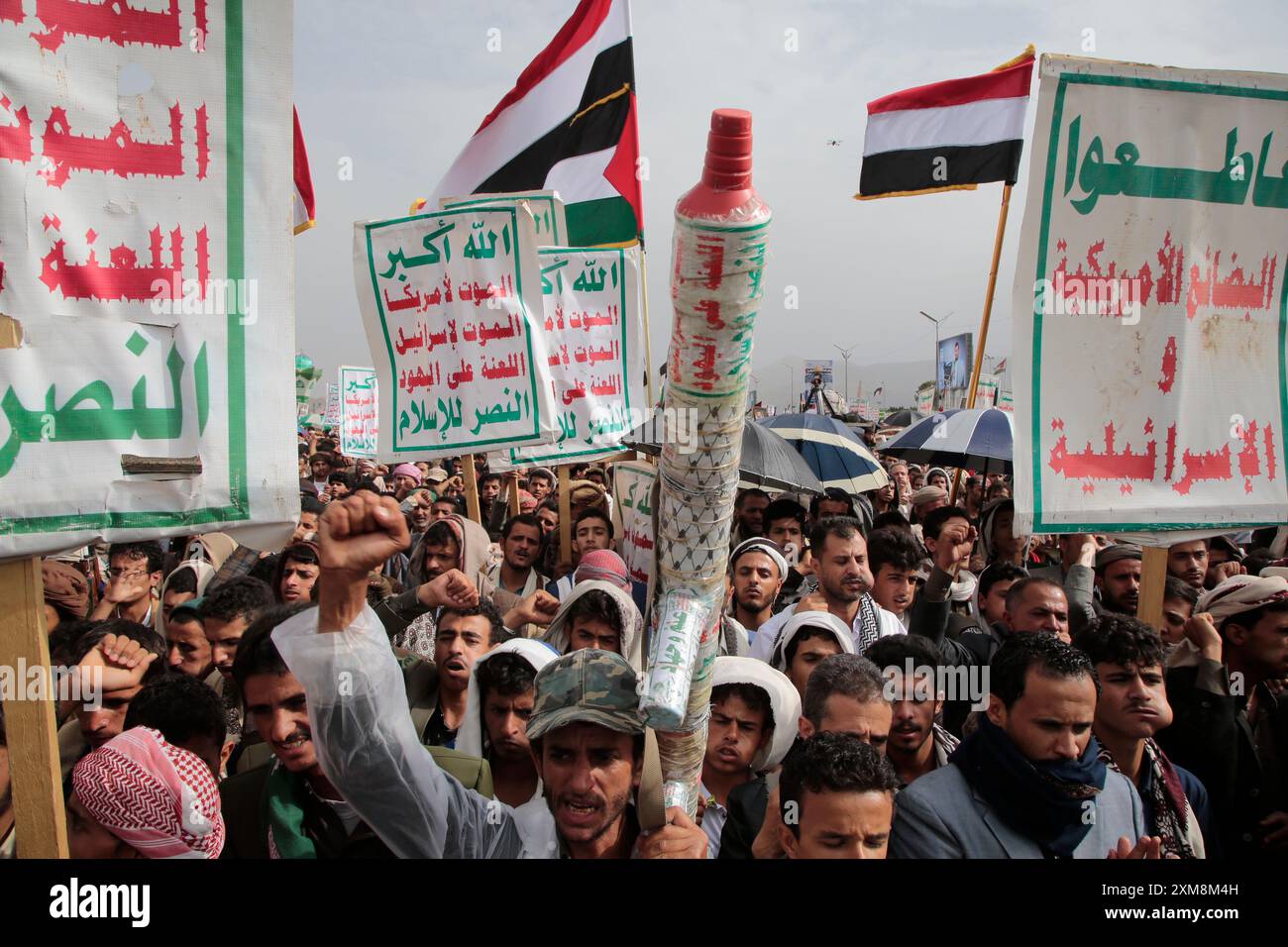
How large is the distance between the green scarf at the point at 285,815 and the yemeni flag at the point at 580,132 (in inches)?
183

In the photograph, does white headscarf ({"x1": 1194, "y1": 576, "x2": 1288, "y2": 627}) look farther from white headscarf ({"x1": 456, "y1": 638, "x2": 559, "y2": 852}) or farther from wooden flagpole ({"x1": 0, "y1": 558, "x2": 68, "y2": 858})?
wooden flagpole ({"x1": 0, "y1": 558, "x2": 68, "y2": 858})

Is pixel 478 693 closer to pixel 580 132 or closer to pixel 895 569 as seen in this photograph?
pixel 895 569

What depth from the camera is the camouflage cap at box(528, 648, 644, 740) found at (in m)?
2.12

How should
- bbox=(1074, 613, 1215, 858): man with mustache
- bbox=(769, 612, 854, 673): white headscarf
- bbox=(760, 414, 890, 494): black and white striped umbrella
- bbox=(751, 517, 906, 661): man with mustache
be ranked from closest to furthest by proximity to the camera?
1. bbox=(1074, 613, 1215, 858): man with mustache
2. bbox=(769, 612, 854, 673): white headscarf
3. bbox=(751, 517, 906, 661): man with mustache
4. bbox=(760, 414, 890, 494): black and white striped umbrella

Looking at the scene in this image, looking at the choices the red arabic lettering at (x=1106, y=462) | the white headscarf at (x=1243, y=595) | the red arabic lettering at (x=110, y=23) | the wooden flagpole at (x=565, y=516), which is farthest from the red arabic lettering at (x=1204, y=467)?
the wooden flagpole at (x=565, y=516)

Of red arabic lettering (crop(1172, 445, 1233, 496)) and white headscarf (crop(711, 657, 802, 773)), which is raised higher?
red arabic lettering (crop(1172, 445, 1233, 496))

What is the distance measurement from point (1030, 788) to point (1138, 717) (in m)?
0.69

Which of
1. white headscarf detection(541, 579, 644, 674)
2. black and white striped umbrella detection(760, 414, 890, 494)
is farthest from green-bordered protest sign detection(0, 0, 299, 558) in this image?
black and white striped umbrella detection(760, 414, 890, 494)

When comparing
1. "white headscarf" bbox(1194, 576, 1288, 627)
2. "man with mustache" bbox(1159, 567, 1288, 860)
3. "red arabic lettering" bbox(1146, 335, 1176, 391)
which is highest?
"red arabic lettering" bbox(1146, 335, 1176, 391)

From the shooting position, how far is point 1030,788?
2594 millimetres

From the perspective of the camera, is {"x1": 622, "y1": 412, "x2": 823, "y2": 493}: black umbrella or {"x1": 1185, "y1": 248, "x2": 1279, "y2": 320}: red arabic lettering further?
{"x1": 622, "y1": 412, "x2": 823, "y2": 493}: black umbrella

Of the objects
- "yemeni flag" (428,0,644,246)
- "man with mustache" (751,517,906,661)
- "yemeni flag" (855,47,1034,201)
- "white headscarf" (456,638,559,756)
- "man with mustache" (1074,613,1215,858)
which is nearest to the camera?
"man with mustache" (1074,613,1215,858)

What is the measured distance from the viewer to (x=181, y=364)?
2.18m
